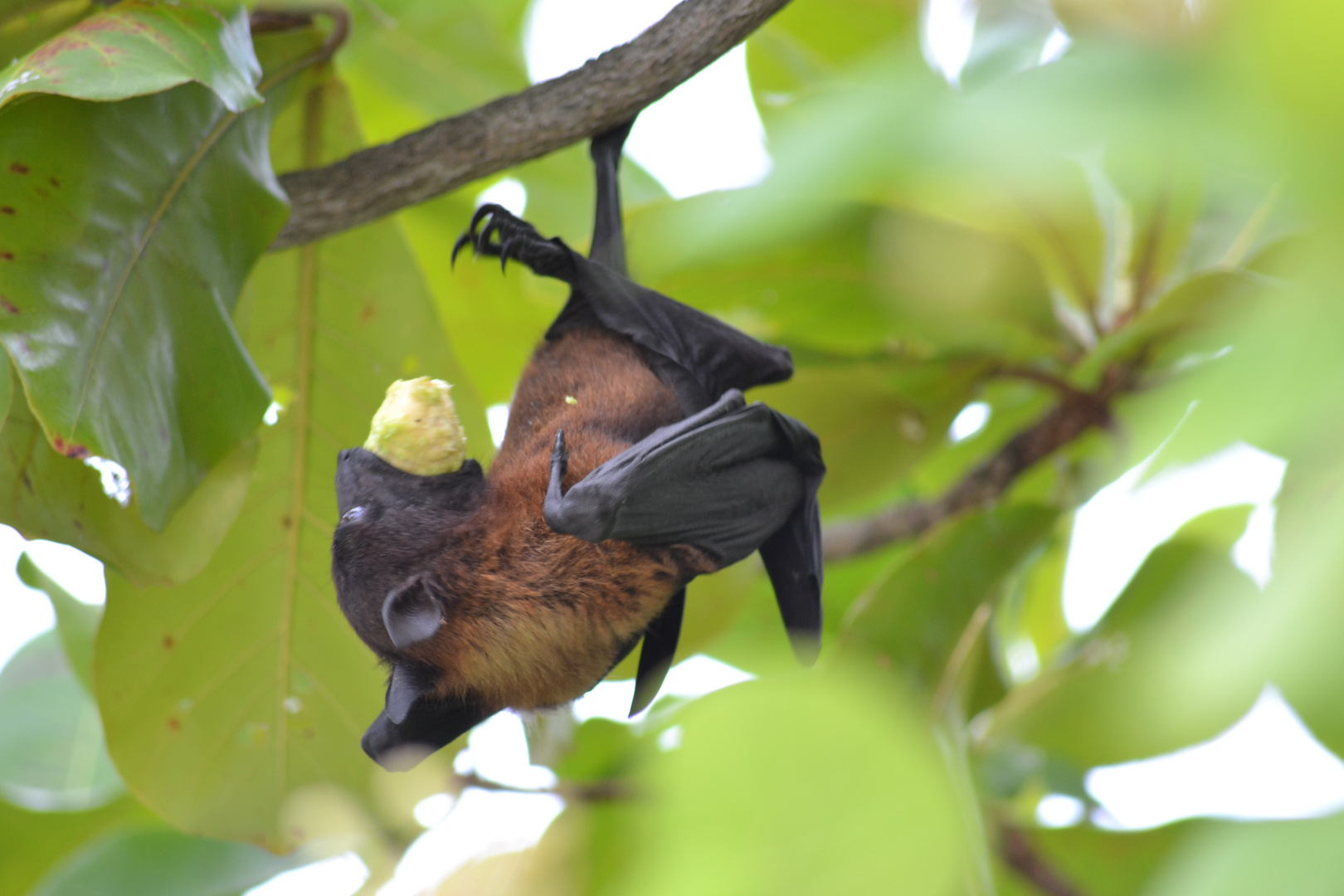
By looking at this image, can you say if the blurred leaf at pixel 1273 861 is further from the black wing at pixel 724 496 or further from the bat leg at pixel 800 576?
the bat leg at pixel 800 576

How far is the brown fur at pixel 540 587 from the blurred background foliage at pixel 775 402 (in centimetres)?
16

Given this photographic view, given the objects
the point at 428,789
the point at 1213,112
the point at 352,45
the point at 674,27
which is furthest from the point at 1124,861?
the point at 352,45

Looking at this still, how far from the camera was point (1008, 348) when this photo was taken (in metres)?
2.40

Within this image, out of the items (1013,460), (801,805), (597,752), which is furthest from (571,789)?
(801,805)

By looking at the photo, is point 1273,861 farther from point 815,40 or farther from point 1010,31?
point 815,40

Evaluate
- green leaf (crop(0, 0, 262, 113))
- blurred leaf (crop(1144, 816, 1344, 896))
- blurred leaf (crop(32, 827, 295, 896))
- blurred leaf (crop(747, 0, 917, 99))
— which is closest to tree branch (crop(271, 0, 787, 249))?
green leaf (crop(0, 0, 262, 113))

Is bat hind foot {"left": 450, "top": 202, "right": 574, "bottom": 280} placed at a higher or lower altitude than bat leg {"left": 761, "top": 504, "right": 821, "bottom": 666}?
higher

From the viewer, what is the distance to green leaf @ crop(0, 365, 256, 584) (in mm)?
1396

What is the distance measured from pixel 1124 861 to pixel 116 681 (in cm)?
207

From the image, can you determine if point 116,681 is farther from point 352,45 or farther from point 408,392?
point 352,45

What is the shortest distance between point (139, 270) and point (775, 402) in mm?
1359

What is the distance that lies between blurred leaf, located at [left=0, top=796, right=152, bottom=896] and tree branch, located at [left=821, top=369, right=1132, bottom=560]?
71.8 inches

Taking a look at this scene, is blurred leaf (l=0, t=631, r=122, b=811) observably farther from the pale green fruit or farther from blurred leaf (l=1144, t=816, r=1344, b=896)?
blurred leaf (l=1144, t=816, r=1344, b=896)

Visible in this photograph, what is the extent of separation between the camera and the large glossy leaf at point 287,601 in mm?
1914
